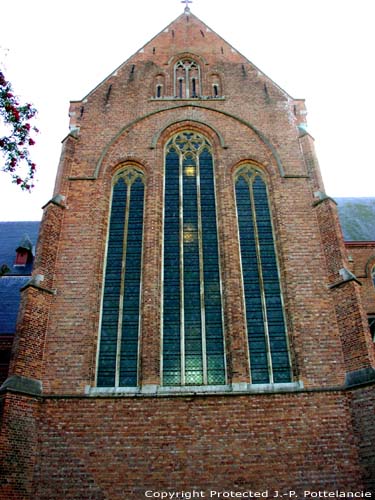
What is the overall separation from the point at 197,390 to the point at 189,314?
6.31 ft

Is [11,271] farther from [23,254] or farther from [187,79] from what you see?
[187,79]

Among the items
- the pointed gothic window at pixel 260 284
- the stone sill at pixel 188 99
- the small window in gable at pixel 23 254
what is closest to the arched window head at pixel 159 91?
the stone sill at pixel 188 99

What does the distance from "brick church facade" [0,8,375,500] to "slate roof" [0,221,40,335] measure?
3.85m

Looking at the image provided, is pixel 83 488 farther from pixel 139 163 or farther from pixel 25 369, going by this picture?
pixel 139 163

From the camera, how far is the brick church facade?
9109 millimetres

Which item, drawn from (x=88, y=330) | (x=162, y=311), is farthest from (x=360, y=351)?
(x=88, y=330)

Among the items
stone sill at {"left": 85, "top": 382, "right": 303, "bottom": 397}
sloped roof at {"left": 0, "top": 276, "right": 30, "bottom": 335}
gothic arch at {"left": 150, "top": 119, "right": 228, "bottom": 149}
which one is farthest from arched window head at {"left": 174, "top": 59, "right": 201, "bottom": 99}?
stone sill at {"left": 85, "top": 382, "right": 303, "bottom": 397}

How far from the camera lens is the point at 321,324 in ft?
35.4

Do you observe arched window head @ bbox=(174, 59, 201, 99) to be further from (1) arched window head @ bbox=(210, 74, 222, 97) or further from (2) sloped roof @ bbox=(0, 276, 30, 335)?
(2) sloped roof @ bbox=(0, 276, 30, 335)

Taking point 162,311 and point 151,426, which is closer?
point 151,426

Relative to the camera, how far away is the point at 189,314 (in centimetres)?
1120

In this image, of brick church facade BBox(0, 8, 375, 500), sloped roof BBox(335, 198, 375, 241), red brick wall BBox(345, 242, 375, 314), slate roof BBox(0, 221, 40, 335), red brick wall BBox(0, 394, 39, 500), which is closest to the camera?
red brick wall BBox(0, 394, 39, 500)

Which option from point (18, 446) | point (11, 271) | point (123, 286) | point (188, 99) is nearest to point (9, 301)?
point (11, 271)

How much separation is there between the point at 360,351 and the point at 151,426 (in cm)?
467
